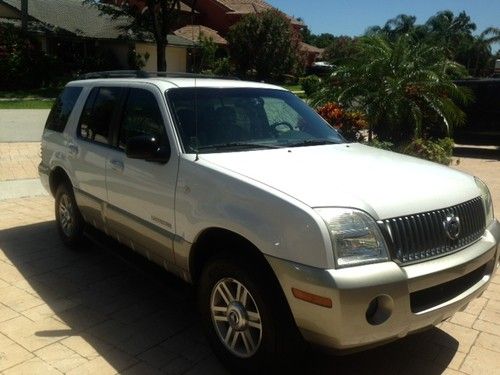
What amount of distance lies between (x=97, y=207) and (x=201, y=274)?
67.2 inches

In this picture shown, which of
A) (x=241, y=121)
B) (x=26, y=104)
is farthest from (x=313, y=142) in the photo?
(x=26, y=104)

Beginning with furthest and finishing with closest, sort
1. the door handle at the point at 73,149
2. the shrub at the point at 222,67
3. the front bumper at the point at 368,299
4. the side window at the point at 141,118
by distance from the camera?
the shrub at the point at 222,67
the door handle at the point at 73,149
the side window at the point at 141,118
the front bumper at the point at 368,299

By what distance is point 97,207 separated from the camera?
4.80 meters

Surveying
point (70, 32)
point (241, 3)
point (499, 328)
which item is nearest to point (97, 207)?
point (499, 328)

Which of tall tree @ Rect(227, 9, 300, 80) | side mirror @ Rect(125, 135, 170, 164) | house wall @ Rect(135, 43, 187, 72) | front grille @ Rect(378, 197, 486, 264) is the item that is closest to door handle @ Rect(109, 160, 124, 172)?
side mirror @ Rect(125, 135, 170, 164)

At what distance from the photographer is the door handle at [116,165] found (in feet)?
14.1

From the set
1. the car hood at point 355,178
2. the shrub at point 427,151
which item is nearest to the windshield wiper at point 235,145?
the car hood at point 355,178

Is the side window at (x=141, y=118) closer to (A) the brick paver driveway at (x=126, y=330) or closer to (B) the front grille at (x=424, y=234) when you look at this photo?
(A) the brick paver driveway at (x=126, y=330)

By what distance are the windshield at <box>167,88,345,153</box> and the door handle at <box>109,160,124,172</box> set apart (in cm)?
71

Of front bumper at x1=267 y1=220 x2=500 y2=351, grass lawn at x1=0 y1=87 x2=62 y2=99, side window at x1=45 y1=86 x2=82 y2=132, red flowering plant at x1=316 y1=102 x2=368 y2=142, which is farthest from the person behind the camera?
grass lawn at x1=0 y1=87 x2=62 y2=99

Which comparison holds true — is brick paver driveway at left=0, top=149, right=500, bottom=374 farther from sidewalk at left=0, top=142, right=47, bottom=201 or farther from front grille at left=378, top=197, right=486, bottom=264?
sidewalk at left=0, top=142, right=47, bottom=201

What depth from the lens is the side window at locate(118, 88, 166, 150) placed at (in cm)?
400

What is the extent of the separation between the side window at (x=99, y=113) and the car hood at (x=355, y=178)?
1504 mm

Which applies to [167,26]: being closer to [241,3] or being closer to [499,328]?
[241,3]
